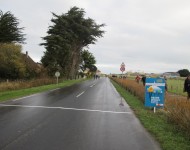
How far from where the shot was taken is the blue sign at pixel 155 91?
15180 mm

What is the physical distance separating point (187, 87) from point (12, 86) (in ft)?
54.8

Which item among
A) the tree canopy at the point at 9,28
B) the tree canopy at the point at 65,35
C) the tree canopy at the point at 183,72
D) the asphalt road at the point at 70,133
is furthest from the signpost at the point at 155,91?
the tree canopy at the point at 183,72

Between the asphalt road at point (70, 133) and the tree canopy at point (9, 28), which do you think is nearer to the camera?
→ the asphalt road at point (70, 133)

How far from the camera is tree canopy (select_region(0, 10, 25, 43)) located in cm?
3119

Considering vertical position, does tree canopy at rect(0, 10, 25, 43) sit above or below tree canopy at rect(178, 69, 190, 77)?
above

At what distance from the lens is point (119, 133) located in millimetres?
9500

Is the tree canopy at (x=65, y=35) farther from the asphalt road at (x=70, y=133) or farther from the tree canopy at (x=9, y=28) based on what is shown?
the asphalt road at (x=70, y=133)

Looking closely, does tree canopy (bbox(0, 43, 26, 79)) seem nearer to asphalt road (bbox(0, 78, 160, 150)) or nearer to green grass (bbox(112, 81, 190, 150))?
asphalt road (bbox(0, 78, 160, 150))

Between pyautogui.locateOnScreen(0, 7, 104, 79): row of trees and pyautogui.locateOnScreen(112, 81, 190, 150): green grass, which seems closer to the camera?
pyautogui.locateOnScreen(112, 81, 190, 150): green grass

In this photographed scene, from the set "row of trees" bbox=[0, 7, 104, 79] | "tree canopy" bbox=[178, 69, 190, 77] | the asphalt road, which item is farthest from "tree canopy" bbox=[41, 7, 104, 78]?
"tree canopy" bbox=[178, 69, 190, 77]

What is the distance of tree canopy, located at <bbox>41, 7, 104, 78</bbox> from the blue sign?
123ft

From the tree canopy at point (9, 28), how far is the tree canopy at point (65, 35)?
18.8 metres

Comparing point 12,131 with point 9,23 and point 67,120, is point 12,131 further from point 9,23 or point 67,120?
point 9,23

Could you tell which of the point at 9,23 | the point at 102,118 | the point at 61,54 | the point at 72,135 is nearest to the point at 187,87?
the point at 102,118
